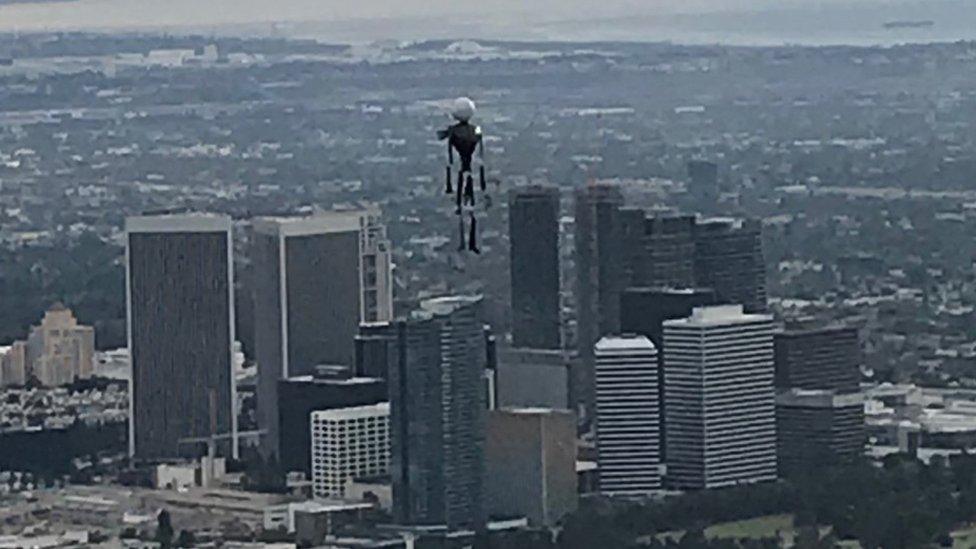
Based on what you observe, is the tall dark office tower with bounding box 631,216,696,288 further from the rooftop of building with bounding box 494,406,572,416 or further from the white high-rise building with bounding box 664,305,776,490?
the rooftop of building with bounding box 494,406,572,416

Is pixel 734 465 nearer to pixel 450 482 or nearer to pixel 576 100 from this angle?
pixel 450 482

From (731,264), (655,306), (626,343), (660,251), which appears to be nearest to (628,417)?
A: (626,343)

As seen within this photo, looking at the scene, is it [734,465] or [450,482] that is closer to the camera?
[450,482]

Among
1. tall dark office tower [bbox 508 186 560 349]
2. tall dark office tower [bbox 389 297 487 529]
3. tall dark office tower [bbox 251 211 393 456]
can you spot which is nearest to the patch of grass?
tall dark office tower [bbox 389 297 487 529]

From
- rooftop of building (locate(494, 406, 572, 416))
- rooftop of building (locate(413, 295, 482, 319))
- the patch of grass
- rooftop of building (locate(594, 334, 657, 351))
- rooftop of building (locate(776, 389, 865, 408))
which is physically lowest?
the patch of grass

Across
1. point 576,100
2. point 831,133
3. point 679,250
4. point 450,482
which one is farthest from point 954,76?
point 450,482

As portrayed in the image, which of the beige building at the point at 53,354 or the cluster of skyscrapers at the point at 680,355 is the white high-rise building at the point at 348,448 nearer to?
the cluster of skyscrapers at the point at 680,355
